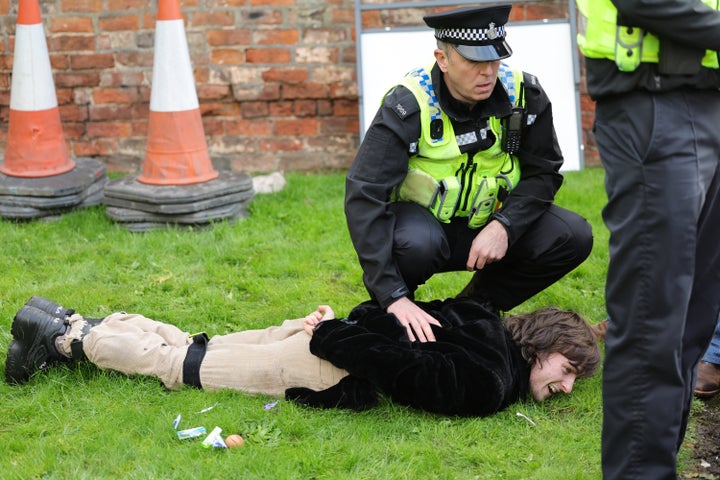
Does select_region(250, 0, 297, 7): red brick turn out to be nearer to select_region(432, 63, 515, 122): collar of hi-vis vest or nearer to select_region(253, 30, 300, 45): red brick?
select_region(253, 30, 300, 45): red brick

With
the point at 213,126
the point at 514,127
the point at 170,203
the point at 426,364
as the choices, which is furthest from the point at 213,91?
the point at 426,364

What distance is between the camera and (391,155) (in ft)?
12.2

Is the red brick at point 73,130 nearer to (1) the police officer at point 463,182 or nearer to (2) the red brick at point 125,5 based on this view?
(2) the red brick at point 125,5

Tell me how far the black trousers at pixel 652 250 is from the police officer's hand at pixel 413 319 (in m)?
0.91

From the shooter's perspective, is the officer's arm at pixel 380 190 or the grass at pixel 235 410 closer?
the grass at pixel 235 410

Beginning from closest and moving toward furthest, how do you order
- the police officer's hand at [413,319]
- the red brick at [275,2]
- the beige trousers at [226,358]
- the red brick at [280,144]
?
the police officer's hand at [413,319]
the beige trousers at [226,358]
the red brick at [275,2]
the red brick at [280,144]

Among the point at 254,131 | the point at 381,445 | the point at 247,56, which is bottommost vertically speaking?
the point at 381,445

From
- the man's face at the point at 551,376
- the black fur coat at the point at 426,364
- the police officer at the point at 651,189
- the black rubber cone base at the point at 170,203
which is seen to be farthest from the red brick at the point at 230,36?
the police officer at the point at 651,189

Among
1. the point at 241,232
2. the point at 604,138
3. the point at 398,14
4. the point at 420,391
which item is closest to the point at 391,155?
the point at 420,391

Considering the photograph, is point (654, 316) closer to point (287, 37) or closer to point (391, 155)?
point (391, 155)

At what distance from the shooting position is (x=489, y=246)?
383 cm

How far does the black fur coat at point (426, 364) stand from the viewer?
346cm

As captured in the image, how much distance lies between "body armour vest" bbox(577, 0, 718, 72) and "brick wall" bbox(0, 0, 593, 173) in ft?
13.5

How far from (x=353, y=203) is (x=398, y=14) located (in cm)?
324
